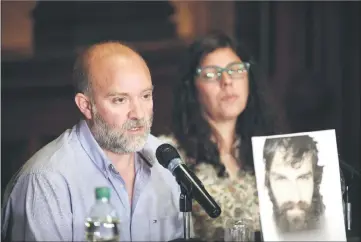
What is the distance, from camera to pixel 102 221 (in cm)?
244

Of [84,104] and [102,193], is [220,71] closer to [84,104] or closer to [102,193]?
[84,104]

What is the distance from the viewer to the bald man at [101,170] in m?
2.54

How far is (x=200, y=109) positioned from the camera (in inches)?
111

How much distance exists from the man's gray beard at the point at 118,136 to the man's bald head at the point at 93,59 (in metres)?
0.11

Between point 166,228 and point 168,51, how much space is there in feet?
2.15

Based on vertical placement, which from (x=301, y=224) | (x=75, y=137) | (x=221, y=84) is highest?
(x=221, y=84)

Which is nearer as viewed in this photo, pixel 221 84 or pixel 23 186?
pixel 23 186

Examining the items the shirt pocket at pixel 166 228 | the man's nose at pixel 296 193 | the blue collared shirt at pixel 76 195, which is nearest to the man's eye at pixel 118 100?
the blue collared shirt at pixel 76 195

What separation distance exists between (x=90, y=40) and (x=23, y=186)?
1.86 feet

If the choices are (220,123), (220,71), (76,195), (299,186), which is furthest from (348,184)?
(76,195)

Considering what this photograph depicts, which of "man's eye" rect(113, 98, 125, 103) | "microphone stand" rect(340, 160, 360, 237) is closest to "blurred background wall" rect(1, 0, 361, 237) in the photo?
"microphone stand" rect(340, 160, 360, 237)

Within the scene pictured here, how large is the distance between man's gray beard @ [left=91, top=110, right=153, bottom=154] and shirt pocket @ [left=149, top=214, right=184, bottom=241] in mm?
280

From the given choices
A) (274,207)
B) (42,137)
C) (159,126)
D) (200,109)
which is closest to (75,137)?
(42,137)

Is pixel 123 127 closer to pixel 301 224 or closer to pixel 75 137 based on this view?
pixel 75 137
